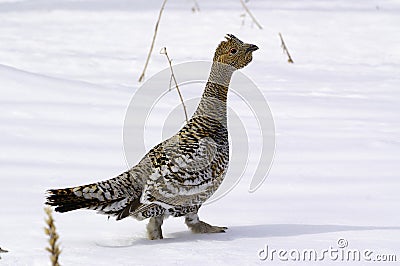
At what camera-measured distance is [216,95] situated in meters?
4.41

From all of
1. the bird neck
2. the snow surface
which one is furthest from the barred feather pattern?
the snow surface

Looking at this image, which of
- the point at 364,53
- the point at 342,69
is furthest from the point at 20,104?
the point at 364,53

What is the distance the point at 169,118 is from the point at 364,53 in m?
5.03

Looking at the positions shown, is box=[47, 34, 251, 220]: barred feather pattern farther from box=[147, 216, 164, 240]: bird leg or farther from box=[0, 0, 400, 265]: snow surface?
box=[0, 0, 400, 265]: snow surface

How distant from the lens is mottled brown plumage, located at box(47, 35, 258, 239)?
3.96m

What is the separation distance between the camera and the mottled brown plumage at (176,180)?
3.96m

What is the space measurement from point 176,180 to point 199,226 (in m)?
0.30

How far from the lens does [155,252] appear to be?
3697mm

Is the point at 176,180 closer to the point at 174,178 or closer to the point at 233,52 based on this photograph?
the point at 174,178

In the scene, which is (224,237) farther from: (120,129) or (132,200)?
(120,129)

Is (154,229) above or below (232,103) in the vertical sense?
below

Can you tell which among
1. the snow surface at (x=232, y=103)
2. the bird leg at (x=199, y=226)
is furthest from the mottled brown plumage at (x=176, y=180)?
the snow surface at (x=232, y=103)

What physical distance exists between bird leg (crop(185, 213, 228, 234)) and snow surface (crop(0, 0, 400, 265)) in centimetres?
6

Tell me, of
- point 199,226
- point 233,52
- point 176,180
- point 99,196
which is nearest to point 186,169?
point 176,180
